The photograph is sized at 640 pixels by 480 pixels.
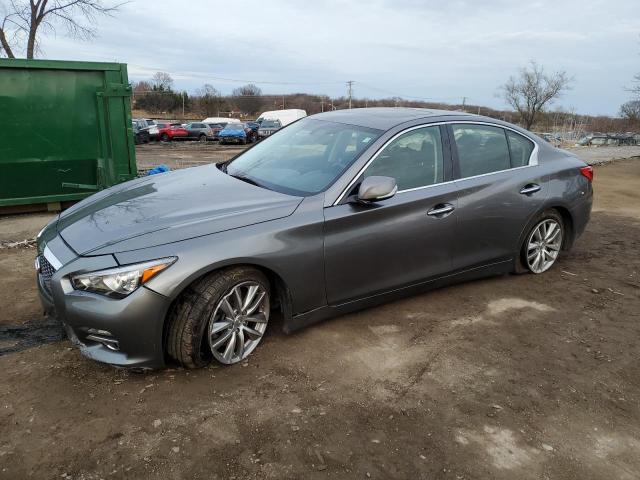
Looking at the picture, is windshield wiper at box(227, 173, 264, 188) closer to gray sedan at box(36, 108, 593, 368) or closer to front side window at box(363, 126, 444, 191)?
gray sedan at box(36, 108, 593, 368)

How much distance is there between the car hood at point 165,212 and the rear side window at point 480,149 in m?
1.59

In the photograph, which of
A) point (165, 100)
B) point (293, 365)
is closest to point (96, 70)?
point (293, 365)

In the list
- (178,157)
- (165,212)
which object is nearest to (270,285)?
(165,212)

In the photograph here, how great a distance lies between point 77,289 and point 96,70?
531cm

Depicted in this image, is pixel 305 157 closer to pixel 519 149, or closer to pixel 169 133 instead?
pixel 519 149

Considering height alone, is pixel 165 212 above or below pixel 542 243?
above

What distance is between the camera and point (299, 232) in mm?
3293

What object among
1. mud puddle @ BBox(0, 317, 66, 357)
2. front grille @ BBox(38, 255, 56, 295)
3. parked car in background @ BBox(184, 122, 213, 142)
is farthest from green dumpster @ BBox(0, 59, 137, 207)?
parked car in background @ BBox(184, 122, 213, 142)

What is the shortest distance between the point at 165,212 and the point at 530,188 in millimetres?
3150

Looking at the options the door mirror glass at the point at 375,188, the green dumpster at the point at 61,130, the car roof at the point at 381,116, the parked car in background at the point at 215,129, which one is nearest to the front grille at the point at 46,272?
the door mirror glass at the point at 375,188

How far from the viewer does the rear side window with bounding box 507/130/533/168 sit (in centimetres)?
461

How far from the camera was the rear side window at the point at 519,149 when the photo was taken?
15.1 feet

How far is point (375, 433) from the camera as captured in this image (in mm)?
2684

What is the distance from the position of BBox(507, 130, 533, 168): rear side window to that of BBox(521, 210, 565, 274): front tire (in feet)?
1.84
